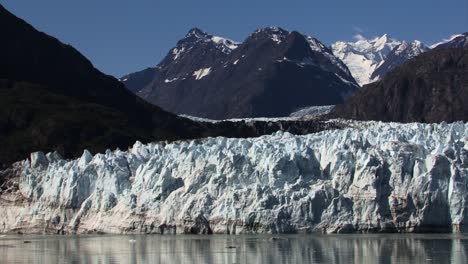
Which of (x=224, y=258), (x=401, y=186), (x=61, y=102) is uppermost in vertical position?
(x=61, y=102)

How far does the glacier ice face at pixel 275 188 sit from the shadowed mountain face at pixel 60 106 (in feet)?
137

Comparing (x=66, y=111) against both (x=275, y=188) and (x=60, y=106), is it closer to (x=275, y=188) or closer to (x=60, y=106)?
(x=60, y=106)

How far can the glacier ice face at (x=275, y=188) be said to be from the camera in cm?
6494

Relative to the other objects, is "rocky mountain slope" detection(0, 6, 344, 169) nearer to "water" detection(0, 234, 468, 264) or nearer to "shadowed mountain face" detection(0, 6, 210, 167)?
"shadowed mountain face" detection(0, 6, 210, 167)

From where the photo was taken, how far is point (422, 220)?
6431 cm

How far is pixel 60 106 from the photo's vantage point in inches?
5822

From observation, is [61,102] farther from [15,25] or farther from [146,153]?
[146,153]

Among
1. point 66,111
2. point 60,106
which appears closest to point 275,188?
point 66,111

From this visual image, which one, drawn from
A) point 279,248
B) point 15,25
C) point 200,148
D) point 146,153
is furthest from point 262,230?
point 15,25

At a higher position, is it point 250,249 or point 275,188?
point 275,188

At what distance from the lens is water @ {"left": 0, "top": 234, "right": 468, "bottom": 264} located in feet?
173

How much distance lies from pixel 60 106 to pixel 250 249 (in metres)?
95.2

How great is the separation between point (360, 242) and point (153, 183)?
20.6 m

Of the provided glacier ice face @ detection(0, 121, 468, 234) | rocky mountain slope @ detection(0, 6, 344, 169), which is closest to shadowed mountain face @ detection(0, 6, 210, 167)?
rocky mountain slope @ detection(0, 6, 344, 169)
